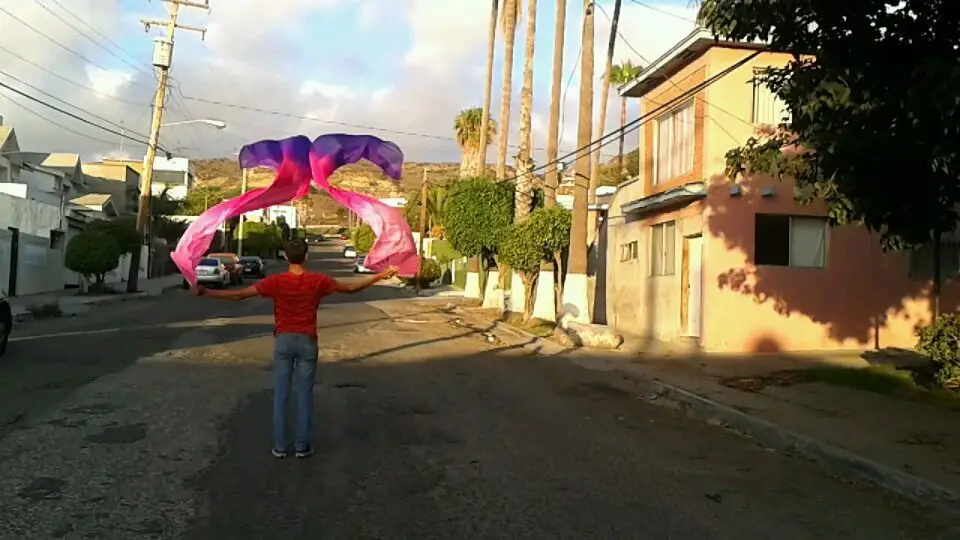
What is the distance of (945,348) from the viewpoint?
1291cm

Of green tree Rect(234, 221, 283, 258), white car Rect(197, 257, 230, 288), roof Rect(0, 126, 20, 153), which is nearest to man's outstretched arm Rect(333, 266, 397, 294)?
white car Rect(197, 257, 230, 288)

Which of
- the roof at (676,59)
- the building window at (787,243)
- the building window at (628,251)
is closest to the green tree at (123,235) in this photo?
the building window at (628,251)

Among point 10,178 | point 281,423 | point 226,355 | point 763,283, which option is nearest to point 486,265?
point 763,283

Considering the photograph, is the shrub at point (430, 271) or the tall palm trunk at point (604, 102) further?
the shrub at point (430, 271)

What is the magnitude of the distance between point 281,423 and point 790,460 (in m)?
4.78

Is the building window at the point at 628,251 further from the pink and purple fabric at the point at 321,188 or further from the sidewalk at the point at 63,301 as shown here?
the pink and purple fabric at the point at 321,188

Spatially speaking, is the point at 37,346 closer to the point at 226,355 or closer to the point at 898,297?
the point at 226,355

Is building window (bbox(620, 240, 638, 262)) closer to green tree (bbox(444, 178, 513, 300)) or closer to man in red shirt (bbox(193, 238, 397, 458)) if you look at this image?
green tree (bbox(444, 178, 513, 300))

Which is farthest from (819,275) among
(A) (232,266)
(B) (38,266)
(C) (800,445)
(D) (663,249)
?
(A) (232,266)

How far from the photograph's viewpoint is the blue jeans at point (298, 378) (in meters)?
7.96

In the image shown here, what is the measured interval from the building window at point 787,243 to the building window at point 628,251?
4967 millimetres

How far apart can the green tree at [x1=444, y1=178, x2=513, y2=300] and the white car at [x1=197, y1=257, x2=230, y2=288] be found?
12.0 meters

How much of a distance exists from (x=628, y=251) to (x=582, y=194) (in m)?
2.91

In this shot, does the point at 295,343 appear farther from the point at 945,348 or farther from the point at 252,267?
the point at 252,267
